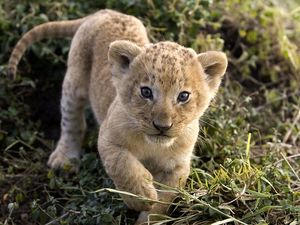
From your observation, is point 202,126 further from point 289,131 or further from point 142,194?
point 142,194

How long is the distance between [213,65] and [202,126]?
1041 millimetres

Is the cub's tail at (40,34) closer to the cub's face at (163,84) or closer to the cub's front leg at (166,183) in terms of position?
the cub's face at (163,84)

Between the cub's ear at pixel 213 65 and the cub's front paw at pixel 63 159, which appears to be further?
the cub's front paw at pixel 63 159

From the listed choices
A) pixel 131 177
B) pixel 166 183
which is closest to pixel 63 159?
pixel 166 183

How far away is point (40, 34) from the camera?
656cm

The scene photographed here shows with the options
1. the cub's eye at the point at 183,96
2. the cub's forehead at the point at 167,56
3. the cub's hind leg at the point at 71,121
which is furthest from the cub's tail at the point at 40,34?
the cub's eye at the point at 183,96

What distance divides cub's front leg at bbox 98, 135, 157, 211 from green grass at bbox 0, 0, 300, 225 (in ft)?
0.58

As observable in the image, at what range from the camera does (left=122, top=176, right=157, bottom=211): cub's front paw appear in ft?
15.4

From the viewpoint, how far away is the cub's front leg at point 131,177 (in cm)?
470

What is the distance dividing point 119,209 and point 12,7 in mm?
3182

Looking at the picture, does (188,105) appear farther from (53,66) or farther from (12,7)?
(12,7)

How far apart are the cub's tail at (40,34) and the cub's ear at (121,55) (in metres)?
1.73

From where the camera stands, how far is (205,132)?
566 centimetres

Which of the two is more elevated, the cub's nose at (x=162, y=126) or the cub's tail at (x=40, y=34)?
the cub's nose at (x=162, y=126)
